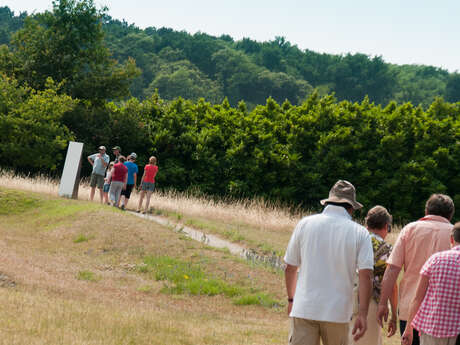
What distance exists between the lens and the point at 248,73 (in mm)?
93500

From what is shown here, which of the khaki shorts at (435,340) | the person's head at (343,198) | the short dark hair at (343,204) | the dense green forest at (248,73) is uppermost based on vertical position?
the dense green forest at (248,73)

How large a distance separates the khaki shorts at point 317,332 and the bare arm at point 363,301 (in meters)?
0.12

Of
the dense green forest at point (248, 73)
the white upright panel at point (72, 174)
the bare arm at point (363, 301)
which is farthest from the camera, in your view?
the dense green forest at point (248, 73)

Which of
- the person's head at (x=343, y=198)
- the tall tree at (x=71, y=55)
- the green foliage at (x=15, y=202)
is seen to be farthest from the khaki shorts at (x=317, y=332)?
the tall tree at (x=71, y=55)

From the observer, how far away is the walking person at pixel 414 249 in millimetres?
5250

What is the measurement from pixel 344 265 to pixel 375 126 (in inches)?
1198

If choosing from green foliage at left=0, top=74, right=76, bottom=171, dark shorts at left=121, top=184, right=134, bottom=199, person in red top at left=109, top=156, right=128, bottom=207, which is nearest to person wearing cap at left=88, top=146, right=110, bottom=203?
dark shorts at left=121, top=184, right=134, bottom=199

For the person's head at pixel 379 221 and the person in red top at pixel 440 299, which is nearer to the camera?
the person in red top at pixel 440 299

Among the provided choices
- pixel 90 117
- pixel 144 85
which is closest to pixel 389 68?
pixel 144 85

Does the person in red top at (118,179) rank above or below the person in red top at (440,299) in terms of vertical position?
below

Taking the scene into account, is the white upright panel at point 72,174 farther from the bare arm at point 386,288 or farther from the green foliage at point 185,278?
the bare arm at point 386,288

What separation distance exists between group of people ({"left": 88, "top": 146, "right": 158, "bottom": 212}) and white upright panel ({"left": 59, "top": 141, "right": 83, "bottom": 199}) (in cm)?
63

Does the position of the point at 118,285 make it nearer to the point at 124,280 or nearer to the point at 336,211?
the point at 124,280

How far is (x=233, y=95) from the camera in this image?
307ft
